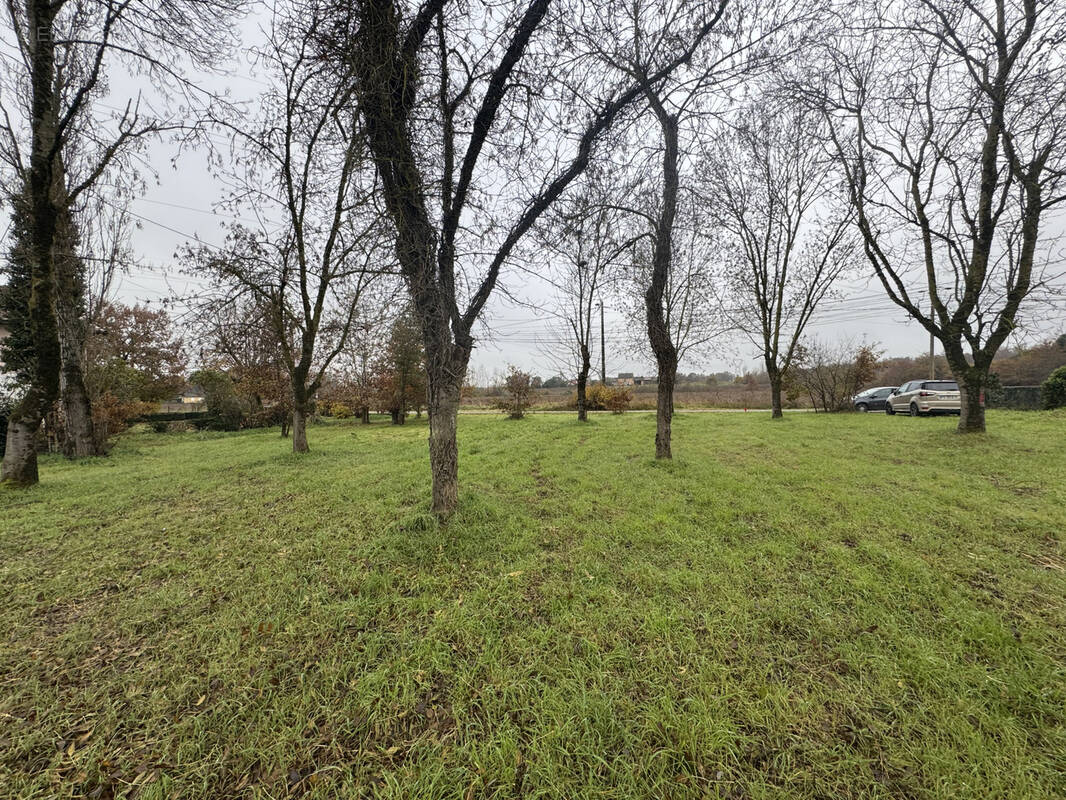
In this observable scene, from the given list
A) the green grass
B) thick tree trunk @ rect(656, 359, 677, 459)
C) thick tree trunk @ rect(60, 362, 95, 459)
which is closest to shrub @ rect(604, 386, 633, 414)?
thick tree trunk @ rect(656, 359, 677, 459)

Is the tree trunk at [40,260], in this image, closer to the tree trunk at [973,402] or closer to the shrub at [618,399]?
the tree trunk at [973,402]

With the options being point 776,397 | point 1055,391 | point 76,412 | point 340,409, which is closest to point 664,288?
point 776,397

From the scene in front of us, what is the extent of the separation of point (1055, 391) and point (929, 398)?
16.1 feet

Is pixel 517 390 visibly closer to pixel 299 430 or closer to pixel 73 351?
pixel 299 430

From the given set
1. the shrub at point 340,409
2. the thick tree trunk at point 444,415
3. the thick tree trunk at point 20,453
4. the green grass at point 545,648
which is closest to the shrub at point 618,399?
the shrub at point 340,409

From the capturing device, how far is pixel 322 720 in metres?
1.74

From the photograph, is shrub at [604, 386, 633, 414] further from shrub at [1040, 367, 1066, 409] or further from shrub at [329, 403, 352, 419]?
shrub at [1040, 367, 1066, 409]

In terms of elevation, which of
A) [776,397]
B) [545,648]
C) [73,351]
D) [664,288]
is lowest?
[545,648]

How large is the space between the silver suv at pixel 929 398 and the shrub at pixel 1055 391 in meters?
3.42

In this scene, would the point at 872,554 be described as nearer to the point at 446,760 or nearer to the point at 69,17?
the point at 446,760

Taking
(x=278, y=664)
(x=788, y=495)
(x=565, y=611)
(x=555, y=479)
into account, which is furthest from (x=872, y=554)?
(x=278, y=664)

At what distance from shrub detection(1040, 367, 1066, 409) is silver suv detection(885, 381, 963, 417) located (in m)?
3.42

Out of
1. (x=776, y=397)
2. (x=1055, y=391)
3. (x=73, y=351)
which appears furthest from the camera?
(x=776, y=397)

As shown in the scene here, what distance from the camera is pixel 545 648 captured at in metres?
2.19
